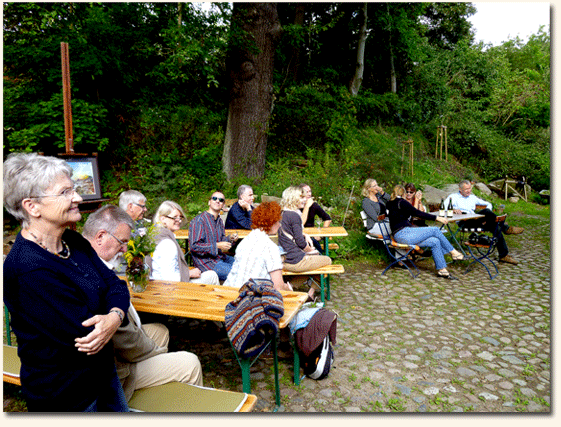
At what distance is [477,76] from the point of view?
825 inches

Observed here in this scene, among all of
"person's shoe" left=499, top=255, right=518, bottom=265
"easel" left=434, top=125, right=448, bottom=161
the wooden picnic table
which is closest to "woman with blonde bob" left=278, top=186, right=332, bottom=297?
the wooden picnic table

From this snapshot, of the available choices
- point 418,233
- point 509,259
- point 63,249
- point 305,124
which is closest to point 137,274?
point 63,249

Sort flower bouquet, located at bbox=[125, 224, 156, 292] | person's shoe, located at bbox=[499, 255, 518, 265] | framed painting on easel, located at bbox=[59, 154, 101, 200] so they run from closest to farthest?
1. flower bouquet, located at bbox=[125, 224, 156, 292]
2. framed painting on easel, located at bbox=[59, 154, 101, 200]
3. person's shoe, located at bbox=[499, 255, 518, 265]

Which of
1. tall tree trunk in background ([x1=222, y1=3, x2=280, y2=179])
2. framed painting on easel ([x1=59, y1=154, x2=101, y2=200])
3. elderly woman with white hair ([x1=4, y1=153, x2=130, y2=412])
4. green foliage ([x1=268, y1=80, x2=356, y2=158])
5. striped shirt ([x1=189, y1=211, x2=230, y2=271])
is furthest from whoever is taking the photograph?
green foliage ([x1=268, y1=80, x2=356, y2=158])

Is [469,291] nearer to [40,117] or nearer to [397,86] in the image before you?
[40,117]

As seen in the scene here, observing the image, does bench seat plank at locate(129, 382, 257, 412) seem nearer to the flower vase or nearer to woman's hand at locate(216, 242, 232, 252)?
the flower vase

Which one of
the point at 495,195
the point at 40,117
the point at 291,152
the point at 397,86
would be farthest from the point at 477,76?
the point at 40,117

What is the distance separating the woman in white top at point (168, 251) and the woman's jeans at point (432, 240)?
4178 mm

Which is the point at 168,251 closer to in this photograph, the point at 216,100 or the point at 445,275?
the point at 445,275

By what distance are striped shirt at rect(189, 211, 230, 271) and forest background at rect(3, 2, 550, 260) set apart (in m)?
4.36

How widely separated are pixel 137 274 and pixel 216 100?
33.0ft

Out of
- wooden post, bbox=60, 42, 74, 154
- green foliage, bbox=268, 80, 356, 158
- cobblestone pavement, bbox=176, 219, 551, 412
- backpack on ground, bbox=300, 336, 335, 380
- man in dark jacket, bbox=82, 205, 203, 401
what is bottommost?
cobblestone pavement, bbox=176, 219, 551, 412

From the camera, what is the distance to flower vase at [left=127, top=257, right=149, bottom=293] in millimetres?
3369

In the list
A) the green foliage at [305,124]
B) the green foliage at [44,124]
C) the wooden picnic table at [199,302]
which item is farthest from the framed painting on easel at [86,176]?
the green foliage at [305,124]
